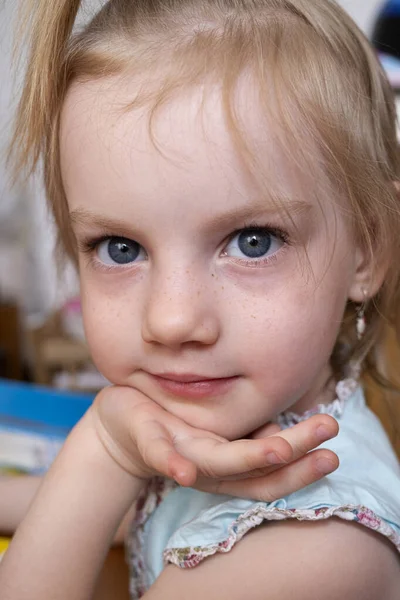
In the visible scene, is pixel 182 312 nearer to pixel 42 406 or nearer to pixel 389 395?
pixel 389 395

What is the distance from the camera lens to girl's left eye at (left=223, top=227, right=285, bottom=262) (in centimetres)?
58

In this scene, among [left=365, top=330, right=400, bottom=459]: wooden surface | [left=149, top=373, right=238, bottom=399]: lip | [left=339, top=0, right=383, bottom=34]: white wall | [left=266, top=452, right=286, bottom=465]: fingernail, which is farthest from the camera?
[left=339, top=0, right=383, bottom=34]: white wall

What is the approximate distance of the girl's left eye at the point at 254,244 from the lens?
1.91 ft

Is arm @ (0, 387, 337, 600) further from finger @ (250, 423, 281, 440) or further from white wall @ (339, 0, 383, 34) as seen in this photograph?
white wall @ (339, 0, 383, 34)

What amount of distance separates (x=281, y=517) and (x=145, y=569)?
241 millimetres

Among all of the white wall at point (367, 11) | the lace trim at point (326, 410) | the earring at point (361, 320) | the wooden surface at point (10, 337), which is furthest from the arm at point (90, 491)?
the wooden surface at point (10, 337)

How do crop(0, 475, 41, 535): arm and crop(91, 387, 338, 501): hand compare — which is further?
crop(0, 475, 41, 535): arm

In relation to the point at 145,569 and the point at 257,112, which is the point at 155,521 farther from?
the point at 257,112

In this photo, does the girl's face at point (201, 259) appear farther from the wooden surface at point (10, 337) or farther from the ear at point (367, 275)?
the wooden surface at point (10, 337)

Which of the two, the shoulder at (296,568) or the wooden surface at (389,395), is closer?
the shoulder at (296,568)

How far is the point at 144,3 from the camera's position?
63cm

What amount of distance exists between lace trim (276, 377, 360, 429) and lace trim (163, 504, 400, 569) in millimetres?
139

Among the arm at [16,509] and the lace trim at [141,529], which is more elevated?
the lace trim at [141,529]

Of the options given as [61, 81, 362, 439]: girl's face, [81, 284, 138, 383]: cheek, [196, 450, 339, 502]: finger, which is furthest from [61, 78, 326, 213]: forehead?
[196, 450, 339, 502]: finger
